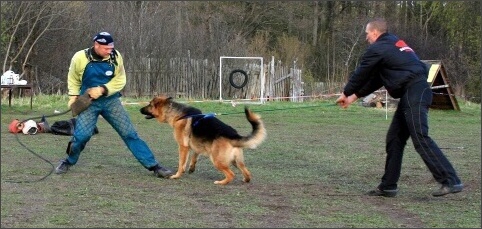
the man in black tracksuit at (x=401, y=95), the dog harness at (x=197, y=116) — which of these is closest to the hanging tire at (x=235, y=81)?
the dog harness at (x=197, y=116)

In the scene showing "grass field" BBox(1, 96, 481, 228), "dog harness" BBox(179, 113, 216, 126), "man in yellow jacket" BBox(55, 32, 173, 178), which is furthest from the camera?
"dog harness" BBox(179, 113, 216, 126)

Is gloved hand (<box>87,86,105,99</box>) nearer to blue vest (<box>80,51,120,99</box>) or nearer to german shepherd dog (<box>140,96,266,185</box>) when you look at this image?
blue vest (<box>80,51,120,99</box>)

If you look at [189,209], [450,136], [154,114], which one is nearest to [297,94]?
[450,136]

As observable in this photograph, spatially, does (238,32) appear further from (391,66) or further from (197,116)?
(391,66)

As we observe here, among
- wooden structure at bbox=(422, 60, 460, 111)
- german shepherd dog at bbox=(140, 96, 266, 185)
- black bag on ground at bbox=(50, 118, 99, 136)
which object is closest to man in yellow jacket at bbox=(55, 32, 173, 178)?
german shepherd dog at bbox=(140, 96, 266, 185)

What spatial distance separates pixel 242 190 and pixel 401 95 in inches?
74.5

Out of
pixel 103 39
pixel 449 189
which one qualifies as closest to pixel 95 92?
pixel 103 39

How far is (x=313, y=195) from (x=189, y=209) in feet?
4.85

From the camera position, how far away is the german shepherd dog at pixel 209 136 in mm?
7828

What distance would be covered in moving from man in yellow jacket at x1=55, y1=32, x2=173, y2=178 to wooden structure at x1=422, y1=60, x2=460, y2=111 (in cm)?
1464

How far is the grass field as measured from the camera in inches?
230

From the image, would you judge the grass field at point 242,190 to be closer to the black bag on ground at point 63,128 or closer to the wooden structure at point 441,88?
the black bag on ground at point 63,128

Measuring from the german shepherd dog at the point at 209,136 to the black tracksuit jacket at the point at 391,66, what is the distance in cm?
137

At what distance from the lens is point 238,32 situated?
3241 centimetres
